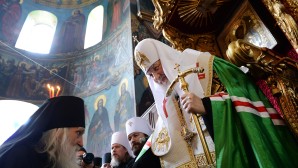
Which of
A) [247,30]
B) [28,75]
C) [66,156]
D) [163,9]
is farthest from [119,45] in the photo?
[66,156]

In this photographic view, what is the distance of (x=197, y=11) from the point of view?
3498mm

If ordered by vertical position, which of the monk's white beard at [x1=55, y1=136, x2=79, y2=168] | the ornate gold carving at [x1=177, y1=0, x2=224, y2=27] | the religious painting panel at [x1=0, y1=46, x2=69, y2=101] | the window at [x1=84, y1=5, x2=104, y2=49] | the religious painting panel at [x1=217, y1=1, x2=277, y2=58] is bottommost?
the monk's white beard at [x1=55, y1=136, x2=79, y2=168]

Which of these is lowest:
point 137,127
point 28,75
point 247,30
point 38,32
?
point 137,127

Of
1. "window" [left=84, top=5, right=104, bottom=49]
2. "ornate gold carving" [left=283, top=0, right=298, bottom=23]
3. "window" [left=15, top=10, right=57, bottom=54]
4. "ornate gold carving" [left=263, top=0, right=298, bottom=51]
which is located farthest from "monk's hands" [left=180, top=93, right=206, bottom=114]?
"window" [left=15, top=10, right=57, bottom=54]

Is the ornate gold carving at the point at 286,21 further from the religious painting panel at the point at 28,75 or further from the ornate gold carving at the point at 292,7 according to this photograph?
the religious painting panel at the point at 28,75

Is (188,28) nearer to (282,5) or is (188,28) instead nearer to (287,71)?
(282,5)

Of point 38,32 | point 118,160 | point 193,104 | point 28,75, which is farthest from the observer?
point 38,32

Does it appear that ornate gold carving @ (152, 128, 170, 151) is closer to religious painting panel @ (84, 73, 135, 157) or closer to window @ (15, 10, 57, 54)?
religious painting panel @ (84, 73, 135, 157)

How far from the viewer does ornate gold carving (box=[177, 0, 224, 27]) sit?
134 inches

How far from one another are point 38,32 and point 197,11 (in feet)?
39.1

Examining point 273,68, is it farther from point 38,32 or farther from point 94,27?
point 38,32

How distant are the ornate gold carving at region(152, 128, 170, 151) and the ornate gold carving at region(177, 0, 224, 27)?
171 centimetres

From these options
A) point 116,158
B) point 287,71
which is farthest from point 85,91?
point 287,71

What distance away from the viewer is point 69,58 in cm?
1236
